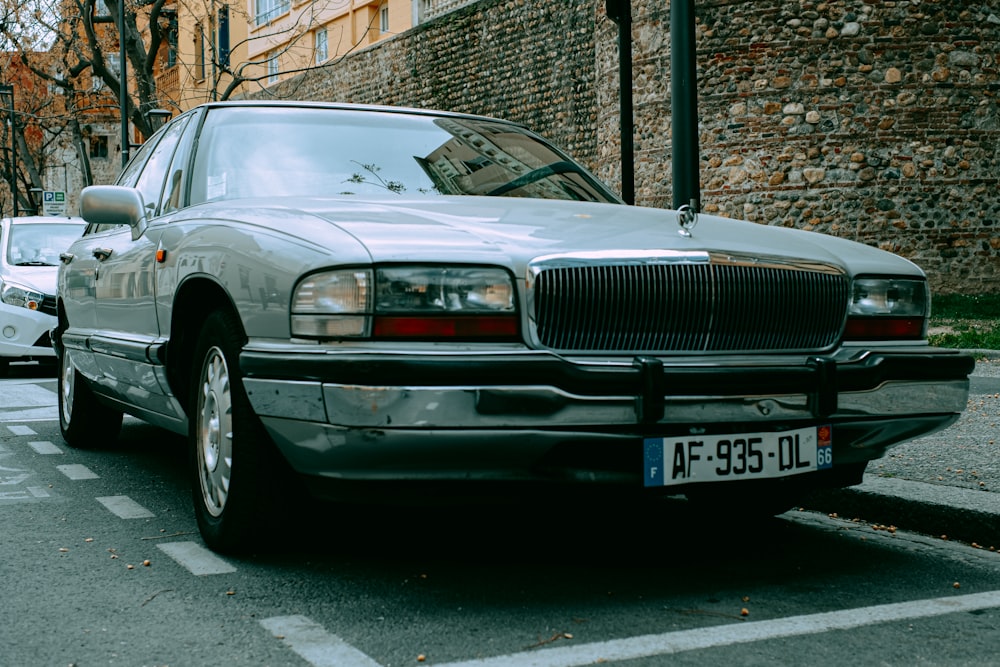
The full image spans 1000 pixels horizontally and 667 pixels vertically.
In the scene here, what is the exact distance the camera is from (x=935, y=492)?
5.05m

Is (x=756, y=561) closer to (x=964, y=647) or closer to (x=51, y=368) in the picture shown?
(x=964, y=647)

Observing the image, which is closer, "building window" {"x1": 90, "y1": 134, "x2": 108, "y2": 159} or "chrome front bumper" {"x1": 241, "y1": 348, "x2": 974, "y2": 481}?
"chrome front bumper" {"x1": 241, "y1": 348, "x2": 974, "y2": 481}

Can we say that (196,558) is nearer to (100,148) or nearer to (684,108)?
(684,108)

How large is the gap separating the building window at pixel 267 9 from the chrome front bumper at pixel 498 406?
128 ft

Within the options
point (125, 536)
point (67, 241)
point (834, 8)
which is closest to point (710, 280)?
point (125, 536)

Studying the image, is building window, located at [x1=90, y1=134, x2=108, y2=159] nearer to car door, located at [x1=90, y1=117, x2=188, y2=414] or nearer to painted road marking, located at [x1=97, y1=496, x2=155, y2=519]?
car door, located at [x1=90, y1=117, x2=188, y2=414]

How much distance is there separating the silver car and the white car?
822 cm

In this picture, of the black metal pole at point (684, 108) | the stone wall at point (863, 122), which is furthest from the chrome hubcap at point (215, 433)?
the stone wall at point (863, 122)

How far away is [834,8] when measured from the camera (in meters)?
18.6

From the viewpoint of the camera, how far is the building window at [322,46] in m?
39.0

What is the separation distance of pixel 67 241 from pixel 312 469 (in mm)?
11167

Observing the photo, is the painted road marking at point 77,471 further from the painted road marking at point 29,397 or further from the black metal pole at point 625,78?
the black metal pole at point 625,78

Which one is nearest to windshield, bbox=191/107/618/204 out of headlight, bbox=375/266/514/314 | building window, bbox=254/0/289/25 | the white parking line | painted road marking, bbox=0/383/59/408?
headlight, bbox=375/266/514/314

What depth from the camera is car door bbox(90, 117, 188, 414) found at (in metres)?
5.18
